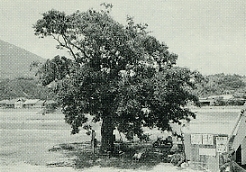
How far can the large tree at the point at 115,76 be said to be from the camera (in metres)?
22.3

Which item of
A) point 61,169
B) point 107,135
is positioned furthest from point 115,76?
point 61,169

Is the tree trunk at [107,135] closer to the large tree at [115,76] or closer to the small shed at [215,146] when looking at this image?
the large tree at [115,76]

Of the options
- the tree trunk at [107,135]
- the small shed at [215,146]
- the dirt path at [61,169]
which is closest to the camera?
the small shed at [215,146]

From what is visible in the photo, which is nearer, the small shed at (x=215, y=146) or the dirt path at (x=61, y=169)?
the small shed at (x=215, y=146)

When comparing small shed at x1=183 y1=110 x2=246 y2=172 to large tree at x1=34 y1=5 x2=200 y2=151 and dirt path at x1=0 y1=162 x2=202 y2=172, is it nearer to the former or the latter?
dirt path at x1=0 y1=162 x2=202 y2=172

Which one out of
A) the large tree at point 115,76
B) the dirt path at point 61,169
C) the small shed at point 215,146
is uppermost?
the large tree at point 115,76

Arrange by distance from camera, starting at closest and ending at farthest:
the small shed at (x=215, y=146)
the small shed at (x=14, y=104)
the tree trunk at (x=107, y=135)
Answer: the small shed at (x=215, y=146) → the tree trunk at (x=107, y=135) → the small shed at (x=14, y=104)

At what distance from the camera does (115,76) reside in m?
24.2

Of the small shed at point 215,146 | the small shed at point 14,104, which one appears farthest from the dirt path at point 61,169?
the small shed at point 14,104

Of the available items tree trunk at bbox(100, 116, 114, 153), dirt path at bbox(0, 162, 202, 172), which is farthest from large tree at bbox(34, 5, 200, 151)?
dirt path at bbox(0, 162, 202, 172)

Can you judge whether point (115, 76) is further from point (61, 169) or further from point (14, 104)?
point (14, 104)

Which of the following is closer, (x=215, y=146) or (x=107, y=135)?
(x=215, y=146)

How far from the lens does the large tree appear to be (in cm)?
2234

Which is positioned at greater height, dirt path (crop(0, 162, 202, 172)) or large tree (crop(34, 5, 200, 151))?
large tree (crop(34, 5, 200, 151))
